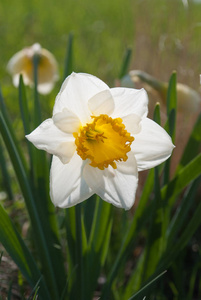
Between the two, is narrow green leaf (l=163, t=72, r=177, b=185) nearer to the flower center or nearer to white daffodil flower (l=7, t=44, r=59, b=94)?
the flower center

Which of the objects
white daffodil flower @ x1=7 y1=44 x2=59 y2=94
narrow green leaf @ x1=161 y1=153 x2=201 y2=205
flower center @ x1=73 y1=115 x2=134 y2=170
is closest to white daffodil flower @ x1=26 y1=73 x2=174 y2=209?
flower center @ x1=73 y1=115 x2=134 y2=170

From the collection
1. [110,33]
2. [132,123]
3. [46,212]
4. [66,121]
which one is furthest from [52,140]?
[110,33]

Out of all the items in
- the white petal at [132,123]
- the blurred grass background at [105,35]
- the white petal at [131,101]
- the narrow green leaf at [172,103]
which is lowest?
the blurred grass background at [105,35]

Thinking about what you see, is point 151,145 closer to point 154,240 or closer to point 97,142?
point 97,142

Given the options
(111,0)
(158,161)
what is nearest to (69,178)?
(158,161)

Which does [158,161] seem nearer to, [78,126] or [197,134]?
[78,126]

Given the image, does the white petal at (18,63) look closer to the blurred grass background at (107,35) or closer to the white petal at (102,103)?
the blurred grass background at (107,35)

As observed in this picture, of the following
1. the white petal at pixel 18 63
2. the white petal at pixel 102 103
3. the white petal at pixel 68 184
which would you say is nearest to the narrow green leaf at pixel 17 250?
the white petal at pixel 68 184
